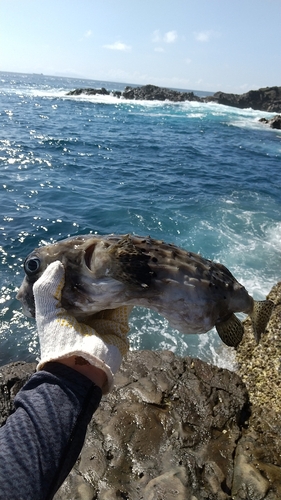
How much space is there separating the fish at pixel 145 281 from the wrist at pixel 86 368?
580 mm

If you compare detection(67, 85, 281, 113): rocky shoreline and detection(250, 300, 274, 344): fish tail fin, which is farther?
detection(67, 85, 281, 113): rocky shoreline

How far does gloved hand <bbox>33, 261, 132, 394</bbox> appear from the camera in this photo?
224cm

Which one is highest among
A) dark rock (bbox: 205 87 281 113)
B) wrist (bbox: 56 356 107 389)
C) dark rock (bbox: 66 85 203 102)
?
dark rock (bbox: 205 87 281 113)

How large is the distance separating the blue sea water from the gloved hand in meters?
5.20

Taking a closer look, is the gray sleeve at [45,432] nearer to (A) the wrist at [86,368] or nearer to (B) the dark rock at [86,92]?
(A) the wrist at [86,368]

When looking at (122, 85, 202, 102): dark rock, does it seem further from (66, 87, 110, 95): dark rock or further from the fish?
the fish

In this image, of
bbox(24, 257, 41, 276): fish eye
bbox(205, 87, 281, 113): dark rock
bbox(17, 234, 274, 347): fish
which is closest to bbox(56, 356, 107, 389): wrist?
bbox(17, 234, 274, 347): fish

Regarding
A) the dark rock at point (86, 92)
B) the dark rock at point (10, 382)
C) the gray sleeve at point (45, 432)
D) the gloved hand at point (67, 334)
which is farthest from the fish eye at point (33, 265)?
the dark rock at point (86, 92)

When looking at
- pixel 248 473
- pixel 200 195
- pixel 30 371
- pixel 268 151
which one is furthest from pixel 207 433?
pixel 268 151

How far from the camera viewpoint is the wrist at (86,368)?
2209 millimetres

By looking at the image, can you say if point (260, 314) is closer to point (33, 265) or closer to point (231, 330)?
point (231, 330)

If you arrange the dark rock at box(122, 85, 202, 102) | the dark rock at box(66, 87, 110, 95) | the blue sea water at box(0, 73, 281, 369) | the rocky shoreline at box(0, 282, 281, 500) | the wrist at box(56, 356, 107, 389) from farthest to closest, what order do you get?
the dark rock at box(122, 85, 202, 102) < the dark rock at box(66, 87, 110, 95) < the blue sea water at box(0, 73, 281, 369) < the rocky shoreline at box(0, 282, 281, 500) < the wrist at box(56, 356, 107, 389)

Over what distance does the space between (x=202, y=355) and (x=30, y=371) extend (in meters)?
3.93

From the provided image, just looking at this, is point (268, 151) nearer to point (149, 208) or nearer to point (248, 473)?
point (149, 208)
